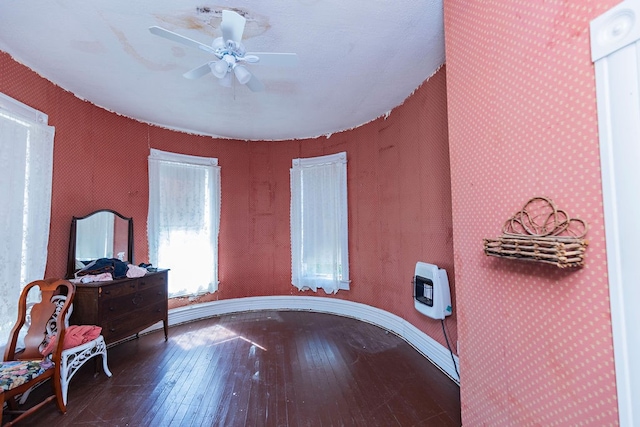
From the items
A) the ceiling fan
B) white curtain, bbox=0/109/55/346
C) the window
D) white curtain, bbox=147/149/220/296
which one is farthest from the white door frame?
white curtain, bbox=147/149/220/296

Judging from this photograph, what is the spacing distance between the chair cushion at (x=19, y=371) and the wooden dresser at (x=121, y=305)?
2.03ft

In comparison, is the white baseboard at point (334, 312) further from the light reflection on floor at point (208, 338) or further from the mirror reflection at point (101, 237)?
the mirror reflection at point (101, 237)

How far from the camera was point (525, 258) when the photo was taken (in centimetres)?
102

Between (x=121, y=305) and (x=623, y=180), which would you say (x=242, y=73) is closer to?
(x=623, y=180)

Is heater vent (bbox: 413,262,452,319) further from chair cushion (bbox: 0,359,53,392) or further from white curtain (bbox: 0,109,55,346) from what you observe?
white curtain (bbox: 0,109,55,346)

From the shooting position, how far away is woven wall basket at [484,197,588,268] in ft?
2.97

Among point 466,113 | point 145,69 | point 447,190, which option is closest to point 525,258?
point 466,113

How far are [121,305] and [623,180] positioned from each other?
11.7 feet

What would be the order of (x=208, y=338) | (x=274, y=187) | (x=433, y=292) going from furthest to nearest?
(x=274, y=187) < (x=208, y=338) < (x=433, y=292)

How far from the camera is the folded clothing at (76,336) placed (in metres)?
2.05

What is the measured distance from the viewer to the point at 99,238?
3.03 meters

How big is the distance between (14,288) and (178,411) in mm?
1648

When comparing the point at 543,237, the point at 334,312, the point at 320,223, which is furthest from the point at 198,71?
the point at 334,312

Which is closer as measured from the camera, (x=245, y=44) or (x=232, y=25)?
(x=232, y=25)
